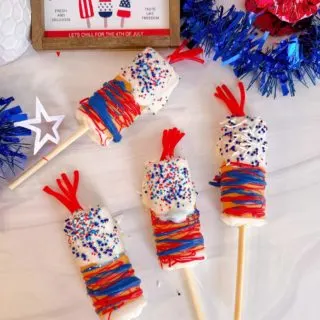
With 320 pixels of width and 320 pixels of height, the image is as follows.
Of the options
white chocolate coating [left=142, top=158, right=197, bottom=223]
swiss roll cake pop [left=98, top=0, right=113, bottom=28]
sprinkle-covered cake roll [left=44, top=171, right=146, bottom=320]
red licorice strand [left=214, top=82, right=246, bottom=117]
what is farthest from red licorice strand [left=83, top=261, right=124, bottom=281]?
swiss roll cake pop [left=98, top=0, right=113, bottom=28]

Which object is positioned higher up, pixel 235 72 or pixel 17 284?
pixel 235 72

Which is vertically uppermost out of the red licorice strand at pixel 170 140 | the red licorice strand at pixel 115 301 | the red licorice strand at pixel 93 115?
the red licorice strand at pixel 93 115

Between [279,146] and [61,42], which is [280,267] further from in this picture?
[61,42]

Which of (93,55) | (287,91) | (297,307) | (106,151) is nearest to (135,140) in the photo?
(106,151)

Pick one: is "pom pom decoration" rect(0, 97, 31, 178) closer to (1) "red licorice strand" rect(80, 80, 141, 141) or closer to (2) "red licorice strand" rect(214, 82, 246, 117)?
(1) "red licorice strand" rect(80, 80, 141, 141)

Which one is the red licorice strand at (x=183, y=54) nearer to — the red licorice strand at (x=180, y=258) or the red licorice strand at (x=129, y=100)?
the red licorice strand at (x=129, y=100)

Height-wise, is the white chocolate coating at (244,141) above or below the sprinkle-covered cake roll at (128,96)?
below

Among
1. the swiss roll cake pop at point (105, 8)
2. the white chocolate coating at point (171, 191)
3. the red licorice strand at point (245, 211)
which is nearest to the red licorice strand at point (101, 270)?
the white chocolate coating at point (171, 191)
